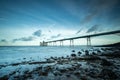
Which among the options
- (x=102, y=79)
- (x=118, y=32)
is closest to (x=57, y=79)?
(x=102, y=79)

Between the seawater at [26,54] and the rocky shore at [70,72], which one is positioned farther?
the seawater at [26,54]

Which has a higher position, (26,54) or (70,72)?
(70,72)

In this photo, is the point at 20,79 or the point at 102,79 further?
the point at 20,79

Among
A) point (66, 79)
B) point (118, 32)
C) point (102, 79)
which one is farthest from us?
point (118, 32)

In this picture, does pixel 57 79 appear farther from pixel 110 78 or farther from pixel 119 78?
pixel 119 78

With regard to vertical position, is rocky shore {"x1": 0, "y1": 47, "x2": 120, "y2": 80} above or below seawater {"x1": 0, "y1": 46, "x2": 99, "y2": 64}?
above

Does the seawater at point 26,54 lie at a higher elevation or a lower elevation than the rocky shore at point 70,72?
lower

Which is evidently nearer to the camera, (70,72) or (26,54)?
(70,72)

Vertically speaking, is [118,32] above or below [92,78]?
above

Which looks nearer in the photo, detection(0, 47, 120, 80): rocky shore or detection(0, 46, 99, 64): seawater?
detection(0, 47, 120, 80): rocky shore

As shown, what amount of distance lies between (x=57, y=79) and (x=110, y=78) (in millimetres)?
4141

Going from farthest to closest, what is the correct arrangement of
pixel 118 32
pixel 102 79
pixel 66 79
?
pixel 118 32
pixel 66 79
pixel 102 79

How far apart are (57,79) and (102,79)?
3517 mm

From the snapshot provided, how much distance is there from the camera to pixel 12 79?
291 inches
